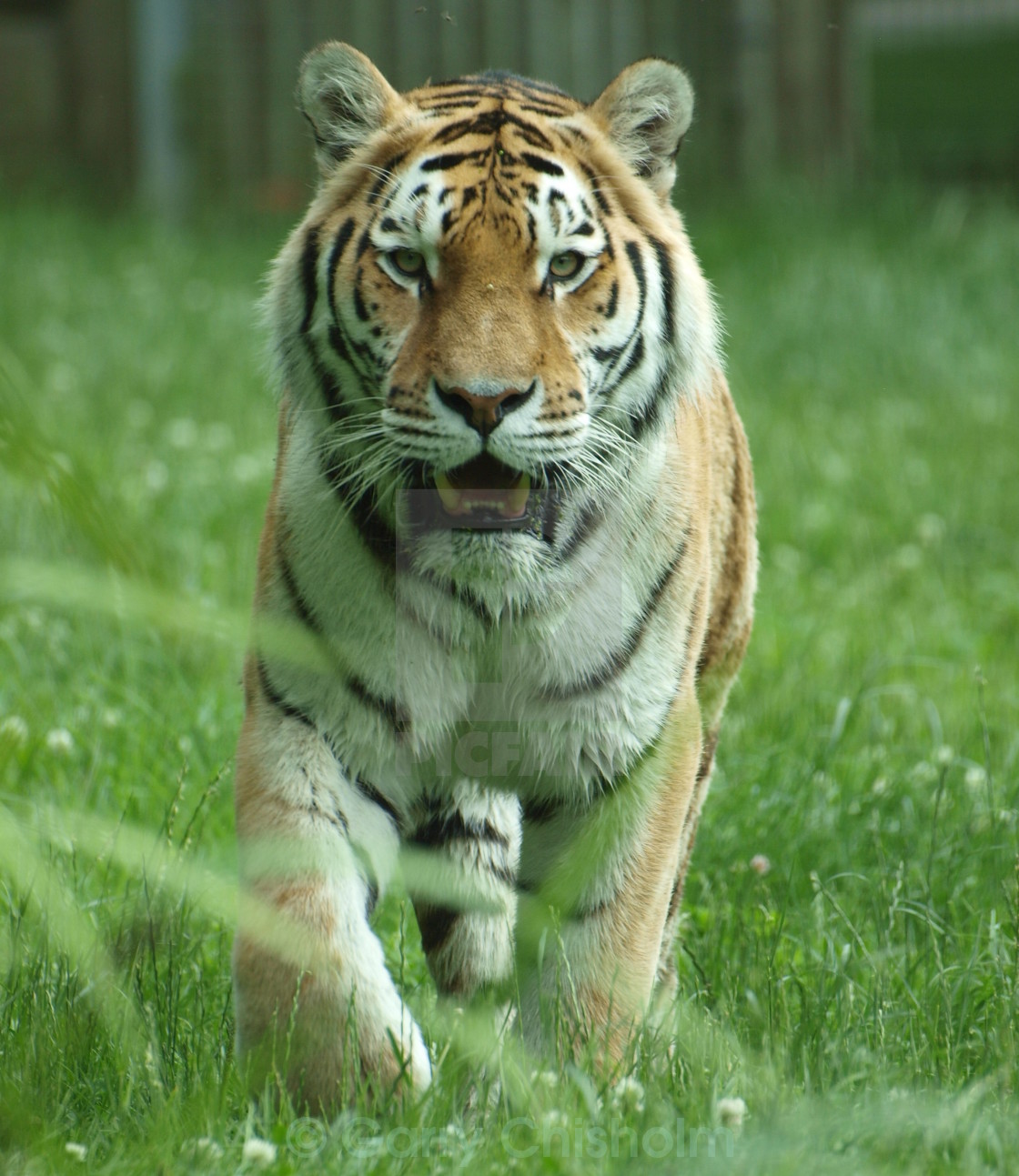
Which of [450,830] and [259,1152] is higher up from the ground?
[259,1152]

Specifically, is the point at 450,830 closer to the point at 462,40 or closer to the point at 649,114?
the point at 649,114

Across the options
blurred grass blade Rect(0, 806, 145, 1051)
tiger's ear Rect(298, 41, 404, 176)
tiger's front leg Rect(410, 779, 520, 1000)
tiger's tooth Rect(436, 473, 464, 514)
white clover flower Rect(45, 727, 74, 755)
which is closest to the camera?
blurred grass blade Rect(0, 806, 145, 1051)

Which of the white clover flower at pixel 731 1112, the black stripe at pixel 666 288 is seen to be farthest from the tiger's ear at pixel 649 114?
the white clover flower at pixel 731 1112

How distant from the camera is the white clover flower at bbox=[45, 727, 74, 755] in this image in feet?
10.6

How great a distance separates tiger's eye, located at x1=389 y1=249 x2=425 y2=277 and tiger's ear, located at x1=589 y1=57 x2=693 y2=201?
484 mm

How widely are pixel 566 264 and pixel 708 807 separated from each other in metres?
1.45

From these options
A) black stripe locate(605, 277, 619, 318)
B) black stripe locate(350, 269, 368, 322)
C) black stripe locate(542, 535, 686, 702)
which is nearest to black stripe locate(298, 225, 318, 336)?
black stripe locate(350, 269, 368, 322)

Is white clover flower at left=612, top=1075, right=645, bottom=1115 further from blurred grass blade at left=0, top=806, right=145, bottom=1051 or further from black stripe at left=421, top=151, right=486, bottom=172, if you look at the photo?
black stripe at left=421, top=151, right=486, bottom=172

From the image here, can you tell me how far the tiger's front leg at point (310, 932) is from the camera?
7.35 feet

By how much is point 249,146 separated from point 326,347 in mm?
8745

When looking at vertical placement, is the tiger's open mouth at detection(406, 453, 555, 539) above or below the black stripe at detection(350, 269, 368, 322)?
below

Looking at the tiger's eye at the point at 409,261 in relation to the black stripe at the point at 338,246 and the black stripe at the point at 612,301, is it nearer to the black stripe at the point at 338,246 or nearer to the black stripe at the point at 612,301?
the black stripe at the point at 338,246

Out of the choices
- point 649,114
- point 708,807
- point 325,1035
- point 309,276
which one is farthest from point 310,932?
point 649,114

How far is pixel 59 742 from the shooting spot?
3.23 metres
